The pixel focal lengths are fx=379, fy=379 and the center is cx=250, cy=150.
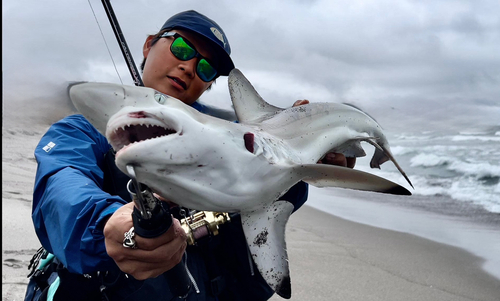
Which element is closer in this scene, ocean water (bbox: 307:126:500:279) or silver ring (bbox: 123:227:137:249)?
silver ring (bbox: 123:227:137:249)

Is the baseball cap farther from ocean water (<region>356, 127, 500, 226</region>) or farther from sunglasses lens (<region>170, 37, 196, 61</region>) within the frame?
ocean water (<region>356, 127, 500, 226</region>)

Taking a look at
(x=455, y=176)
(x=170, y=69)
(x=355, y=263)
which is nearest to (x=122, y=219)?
(x=170, y=69)

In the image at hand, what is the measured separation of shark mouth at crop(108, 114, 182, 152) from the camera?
92cm

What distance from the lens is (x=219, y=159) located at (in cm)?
105

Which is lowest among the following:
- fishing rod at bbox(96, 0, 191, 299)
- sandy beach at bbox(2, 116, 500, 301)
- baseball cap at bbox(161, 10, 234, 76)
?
sandy beach at bbox(2, 116, 500, 301)

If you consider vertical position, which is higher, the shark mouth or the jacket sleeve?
the shark mouth

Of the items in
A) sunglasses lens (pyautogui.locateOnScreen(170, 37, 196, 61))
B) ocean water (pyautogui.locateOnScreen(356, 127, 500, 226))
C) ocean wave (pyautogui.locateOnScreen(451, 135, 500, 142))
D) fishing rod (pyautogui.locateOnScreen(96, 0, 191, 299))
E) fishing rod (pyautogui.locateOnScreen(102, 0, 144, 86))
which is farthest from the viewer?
ocean wave (pyautogui.locateOnScreen(451, 135, 500, 142))

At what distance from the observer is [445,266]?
4246mm

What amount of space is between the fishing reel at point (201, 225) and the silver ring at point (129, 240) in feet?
2.42

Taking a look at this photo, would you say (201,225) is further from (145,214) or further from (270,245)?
(145,214)

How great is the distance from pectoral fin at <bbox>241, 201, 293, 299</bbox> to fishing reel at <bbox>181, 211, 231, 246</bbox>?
0.54 metres

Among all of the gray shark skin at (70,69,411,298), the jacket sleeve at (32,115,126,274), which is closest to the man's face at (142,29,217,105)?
the gray shark skin at (70,69,411,298)

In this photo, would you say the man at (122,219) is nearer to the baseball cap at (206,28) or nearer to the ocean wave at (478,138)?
the baseball cap at (206,28)

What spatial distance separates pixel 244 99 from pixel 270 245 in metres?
0.74
